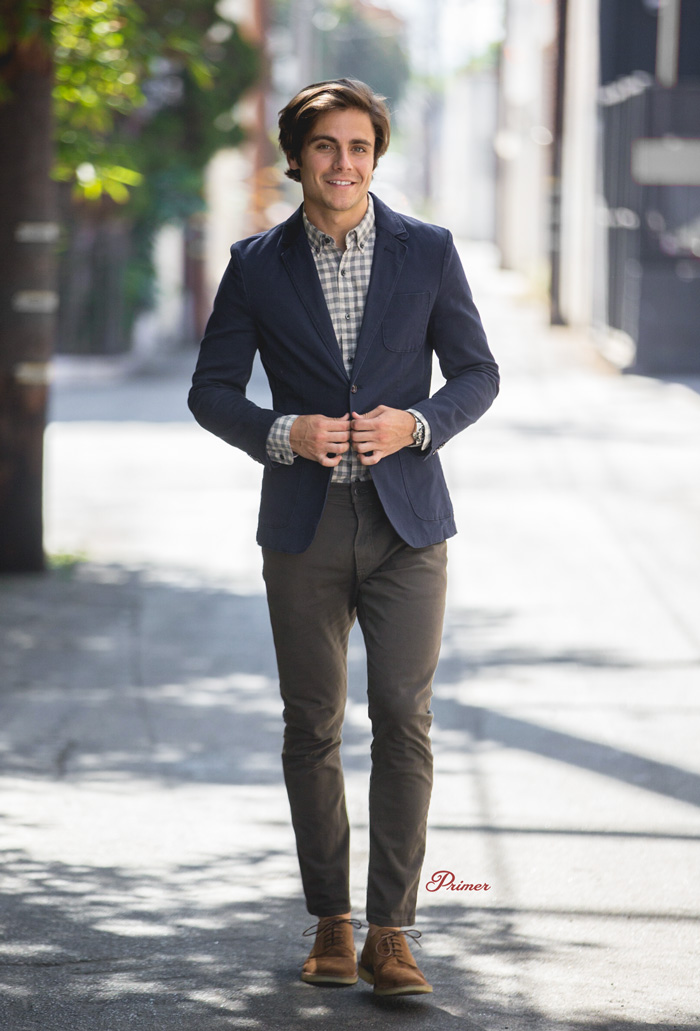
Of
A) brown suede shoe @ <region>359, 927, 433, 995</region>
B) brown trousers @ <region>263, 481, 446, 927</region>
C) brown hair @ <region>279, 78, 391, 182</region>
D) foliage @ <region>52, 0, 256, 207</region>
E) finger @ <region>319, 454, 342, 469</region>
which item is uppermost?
foliage @ <region>52, 0, 256, 207</region>

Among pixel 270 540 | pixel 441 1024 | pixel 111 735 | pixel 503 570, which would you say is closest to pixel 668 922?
pixel 441 1024

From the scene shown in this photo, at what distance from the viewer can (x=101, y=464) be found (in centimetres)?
1280

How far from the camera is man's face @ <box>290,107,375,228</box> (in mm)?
3416

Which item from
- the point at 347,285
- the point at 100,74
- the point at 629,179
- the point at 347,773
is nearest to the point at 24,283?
the point at 100,74

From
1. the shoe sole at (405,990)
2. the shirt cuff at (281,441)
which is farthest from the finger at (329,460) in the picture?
the shoe sole at (405,990)

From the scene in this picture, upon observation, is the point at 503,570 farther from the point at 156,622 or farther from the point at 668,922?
the point at 668,922

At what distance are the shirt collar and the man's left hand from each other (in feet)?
1.34

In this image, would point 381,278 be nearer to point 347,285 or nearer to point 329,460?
point 347,285

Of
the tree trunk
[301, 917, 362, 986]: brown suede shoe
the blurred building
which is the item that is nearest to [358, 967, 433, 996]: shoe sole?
[301, 917, 362, 986]: brown suede shoe

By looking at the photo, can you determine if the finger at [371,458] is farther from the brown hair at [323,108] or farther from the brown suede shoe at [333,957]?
the brown suede shoe at [333,957]

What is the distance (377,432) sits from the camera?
3396 mm

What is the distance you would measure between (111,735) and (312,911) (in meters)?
2.39

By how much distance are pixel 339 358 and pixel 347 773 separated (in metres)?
2.32

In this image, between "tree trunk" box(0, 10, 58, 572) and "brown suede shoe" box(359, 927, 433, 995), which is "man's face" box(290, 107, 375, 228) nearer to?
"brown suede shoe" box(359, 927, 433, 995)
